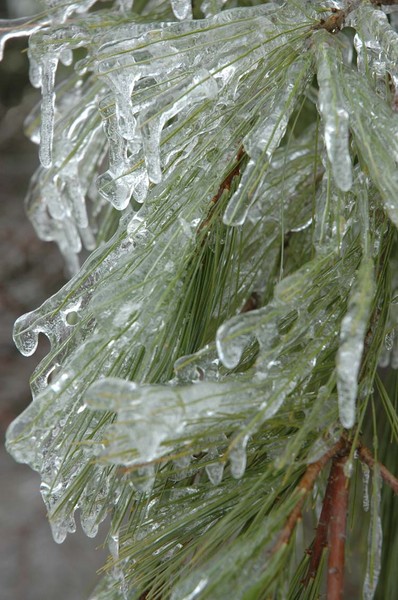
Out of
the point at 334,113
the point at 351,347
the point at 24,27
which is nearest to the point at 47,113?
the point at 24,27

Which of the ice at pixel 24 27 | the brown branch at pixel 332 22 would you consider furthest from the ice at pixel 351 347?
the ice at pixel 24 27

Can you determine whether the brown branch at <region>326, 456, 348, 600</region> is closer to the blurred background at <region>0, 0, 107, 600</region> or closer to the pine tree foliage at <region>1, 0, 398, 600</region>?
the pine tree foliage at <region>1, 0, 398, 600</region>

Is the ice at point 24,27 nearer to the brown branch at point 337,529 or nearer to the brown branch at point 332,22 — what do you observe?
the brown branch at point 332,22

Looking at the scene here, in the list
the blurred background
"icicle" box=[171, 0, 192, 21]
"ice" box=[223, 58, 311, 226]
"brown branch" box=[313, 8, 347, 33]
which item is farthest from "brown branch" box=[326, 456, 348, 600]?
the blurred background

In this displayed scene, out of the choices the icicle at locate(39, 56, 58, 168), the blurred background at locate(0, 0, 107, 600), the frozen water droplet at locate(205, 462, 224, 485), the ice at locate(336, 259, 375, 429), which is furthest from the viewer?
the blurred background at locate(0, 0, 107, 600)

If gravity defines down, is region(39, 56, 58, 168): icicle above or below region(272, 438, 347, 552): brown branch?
above

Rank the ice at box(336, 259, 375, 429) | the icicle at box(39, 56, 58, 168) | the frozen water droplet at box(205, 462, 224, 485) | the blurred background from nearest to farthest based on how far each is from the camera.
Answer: the ice at box(336, 259, 375, 429), the frozen water droplet at box(205, 462, 224, 485), the icicle at box(39, 56, 58, 168), the blurred background

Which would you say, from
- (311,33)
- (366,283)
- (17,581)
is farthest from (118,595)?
(17,581)
